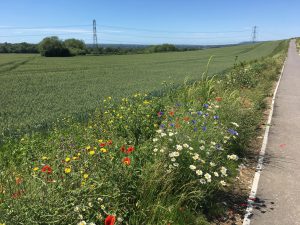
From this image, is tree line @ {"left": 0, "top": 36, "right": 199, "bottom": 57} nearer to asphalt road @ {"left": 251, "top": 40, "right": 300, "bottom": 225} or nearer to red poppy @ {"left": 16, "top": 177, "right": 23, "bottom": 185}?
asphalt road @ {"left": 251, "top": 40, "right": 300, "bottom": 225}

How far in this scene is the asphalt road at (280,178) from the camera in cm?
423

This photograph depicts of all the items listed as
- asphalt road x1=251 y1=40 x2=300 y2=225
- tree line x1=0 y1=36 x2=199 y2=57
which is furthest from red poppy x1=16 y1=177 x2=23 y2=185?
tree line x1=0 y1=36 x2=199 y2=57

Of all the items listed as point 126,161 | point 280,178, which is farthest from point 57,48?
point 126,161

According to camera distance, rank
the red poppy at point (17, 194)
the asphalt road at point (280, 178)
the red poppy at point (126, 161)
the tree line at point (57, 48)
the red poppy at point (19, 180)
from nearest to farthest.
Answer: the red poppy at point (17, 194) → the red poppy at point (19, 180) → the red poppy at point (126, 161) → the asphalt road at point (280, 178) → the tree line at point (57, 48)

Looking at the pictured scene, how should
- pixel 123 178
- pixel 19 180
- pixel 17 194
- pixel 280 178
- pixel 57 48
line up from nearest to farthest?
pixel 17 194, pixel 19 180, pixel 123 178, pixel 280 178, pixel 57 48

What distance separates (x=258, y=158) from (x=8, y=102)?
27.9 ft

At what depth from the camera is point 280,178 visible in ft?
17.8

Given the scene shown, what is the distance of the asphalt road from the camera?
4.23 meters

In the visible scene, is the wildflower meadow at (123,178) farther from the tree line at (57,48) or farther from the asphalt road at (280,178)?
the tree line at (57,48)

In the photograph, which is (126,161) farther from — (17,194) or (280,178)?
(280,178)

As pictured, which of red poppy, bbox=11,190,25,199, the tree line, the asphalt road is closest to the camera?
red poppy, bbox=11,190,25,199

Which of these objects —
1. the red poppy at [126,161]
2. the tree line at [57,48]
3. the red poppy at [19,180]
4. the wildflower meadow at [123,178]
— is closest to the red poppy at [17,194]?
the wildflower meadow at [123,178]

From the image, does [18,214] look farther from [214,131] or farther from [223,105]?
[223,105]

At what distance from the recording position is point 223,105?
716 cm
